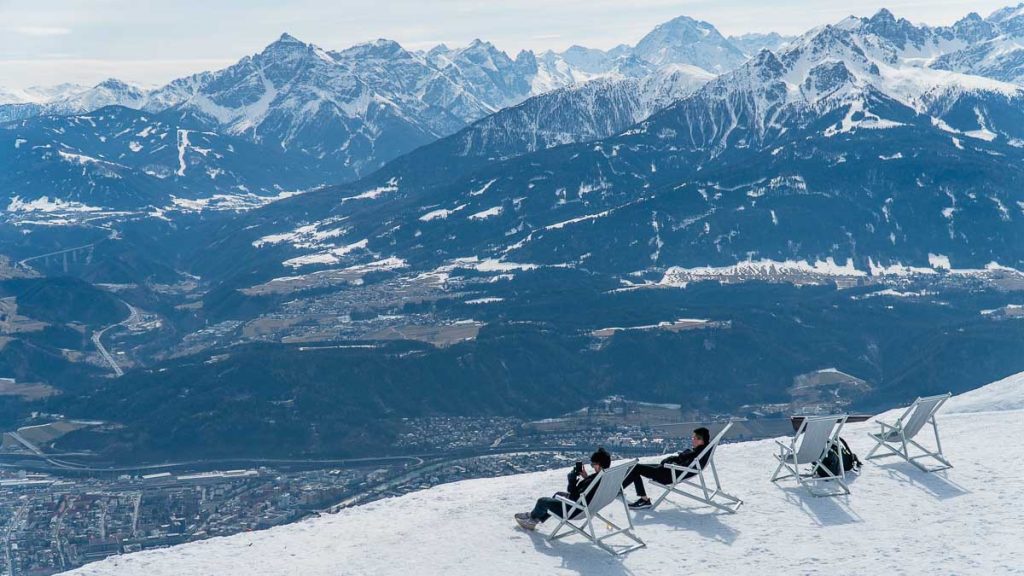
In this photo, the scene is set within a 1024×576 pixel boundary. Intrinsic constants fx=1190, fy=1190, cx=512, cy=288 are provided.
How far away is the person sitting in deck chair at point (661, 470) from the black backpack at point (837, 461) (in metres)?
3.81

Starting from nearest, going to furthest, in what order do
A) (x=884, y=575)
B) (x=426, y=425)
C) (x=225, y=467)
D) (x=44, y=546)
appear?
(x=884, y=575) → (x=44, y=546) → (x=225, y=467) → (x=426, y=425)

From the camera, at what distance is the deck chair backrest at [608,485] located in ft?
99.3

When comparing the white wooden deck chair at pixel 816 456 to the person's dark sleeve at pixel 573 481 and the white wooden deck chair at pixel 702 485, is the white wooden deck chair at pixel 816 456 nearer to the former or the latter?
the white wooden deck chair at pixel 702 485

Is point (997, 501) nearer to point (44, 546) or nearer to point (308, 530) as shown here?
point (308, 530)

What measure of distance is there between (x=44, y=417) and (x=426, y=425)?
65432 millimetres

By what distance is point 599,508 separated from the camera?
31188 mm

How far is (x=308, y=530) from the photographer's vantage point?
34.6 meters

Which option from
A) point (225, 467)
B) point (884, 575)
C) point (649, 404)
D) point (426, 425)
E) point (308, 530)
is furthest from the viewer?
point (649, 404)

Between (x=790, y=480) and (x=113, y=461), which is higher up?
(x=790, y=480)

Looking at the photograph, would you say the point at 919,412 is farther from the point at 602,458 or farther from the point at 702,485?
the point at 602,458

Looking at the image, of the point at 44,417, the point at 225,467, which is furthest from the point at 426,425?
the point at 44,417

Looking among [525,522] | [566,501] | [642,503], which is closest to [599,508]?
[566,501]

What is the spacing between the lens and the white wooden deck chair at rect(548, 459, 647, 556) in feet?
100

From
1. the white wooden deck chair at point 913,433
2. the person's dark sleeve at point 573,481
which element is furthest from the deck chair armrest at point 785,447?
the person's dark sleeve at point 573,481
